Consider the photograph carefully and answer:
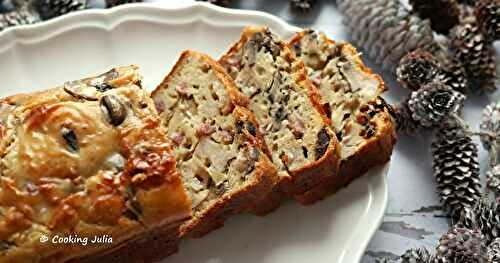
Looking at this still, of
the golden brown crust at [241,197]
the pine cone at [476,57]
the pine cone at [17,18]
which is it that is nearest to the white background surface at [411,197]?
the pine cone at [476,57]

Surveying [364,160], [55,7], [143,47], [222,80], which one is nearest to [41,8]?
[55,7]

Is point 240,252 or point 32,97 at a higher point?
point 32,97

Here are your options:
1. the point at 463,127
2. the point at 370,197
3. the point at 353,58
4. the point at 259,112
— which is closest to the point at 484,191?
the point at 463,127

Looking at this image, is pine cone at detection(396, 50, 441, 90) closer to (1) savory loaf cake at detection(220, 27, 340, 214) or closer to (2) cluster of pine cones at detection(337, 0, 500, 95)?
(2) cluster of pine cones at detection(337, 0, 500, 95)

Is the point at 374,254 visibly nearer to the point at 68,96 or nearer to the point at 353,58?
the point at 353,58

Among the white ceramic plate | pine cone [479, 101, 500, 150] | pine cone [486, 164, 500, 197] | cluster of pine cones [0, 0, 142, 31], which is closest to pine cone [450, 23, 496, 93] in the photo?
pine cone [479, 101, 500, 150]

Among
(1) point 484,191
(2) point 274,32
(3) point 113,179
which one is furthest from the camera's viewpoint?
(2) point 274,32
